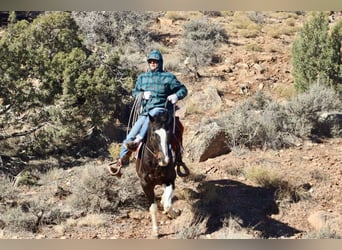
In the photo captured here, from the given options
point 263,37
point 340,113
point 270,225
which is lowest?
point 270,225

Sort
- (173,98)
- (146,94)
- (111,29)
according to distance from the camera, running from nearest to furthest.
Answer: (173,98) → (146,94) → (111,29)

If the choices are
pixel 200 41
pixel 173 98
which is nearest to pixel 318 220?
pixel 173 98

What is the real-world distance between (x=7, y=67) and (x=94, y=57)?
8.63 ft

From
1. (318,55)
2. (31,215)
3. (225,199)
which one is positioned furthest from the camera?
(318,55)

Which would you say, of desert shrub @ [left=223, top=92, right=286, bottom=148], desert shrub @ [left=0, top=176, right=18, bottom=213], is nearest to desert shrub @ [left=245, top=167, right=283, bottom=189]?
desert shrub @ [left=223, top=92, right=286, bottom=148]

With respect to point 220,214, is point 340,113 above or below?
above

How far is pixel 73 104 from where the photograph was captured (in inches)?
460

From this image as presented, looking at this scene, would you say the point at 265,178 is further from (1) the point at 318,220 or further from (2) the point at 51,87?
(2) the point at 51,87

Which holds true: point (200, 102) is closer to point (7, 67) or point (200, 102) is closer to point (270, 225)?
point (7, 67)

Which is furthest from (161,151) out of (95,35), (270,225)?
(95,35)

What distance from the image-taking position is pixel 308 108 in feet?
39.1

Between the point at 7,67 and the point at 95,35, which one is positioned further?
the point at 95,35

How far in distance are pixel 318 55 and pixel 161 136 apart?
8447mm

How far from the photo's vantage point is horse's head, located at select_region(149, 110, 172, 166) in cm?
686
